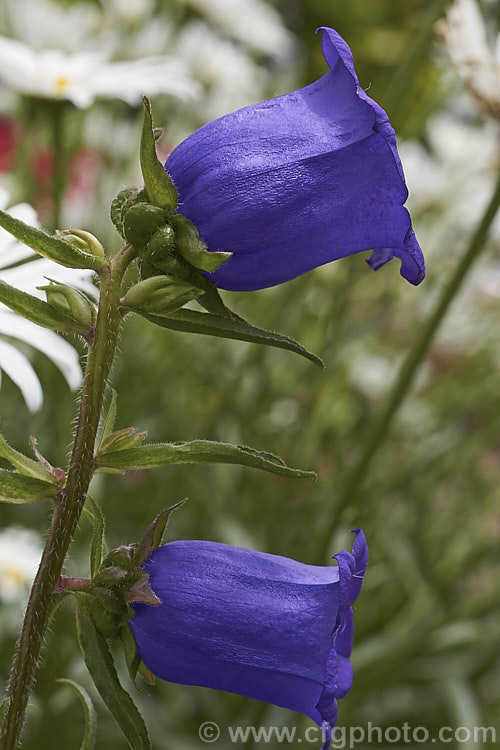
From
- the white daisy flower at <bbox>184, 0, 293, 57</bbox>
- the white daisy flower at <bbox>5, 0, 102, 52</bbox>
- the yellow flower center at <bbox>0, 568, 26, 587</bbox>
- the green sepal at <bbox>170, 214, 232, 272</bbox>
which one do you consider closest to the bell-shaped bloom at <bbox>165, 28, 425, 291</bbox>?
the green sepal at <bbox>170, 214, 232, 272</bbox>

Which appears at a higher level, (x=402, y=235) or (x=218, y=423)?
(x=402, y=235)

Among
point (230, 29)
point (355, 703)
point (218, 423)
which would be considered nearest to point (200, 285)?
point (218, 423)

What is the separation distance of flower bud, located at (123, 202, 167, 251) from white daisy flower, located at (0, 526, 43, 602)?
0.60 m

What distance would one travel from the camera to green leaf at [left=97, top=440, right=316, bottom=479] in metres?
0.31

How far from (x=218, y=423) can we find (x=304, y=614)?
755 mm

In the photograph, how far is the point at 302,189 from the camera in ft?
1.02

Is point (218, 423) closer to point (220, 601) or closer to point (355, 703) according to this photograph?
point (355, 703)

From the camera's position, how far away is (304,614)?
12.6 inches

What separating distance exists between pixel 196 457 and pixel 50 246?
9 centimetres

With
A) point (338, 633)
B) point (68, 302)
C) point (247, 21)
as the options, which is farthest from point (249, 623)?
point (247, 21)

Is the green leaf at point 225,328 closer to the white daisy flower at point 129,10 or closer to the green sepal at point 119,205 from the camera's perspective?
the green sepal at point 119,205

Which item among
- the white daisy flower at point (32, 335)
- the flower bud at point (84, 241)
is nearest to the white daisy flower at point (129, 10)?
the white daisy flower at point (32, 335)

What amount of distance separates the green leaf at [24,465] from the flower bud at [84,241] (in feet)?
A: 0.26

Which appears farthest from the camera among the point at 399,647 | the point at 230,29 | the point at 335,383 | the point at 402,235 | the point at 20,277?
the point at 230,29
